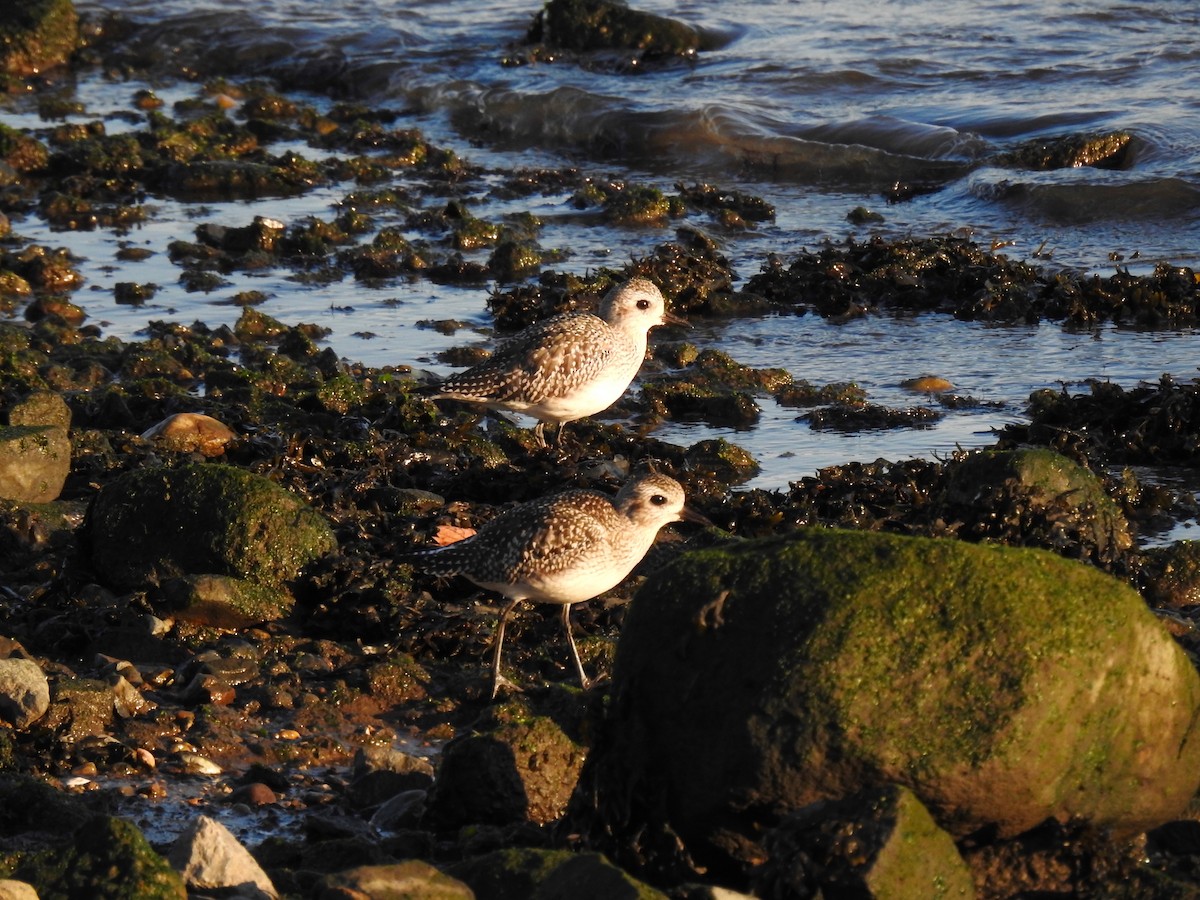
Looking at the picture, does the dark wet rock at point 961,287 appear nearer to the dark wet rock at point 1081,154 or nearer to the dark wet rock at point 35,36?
the dark wet rock at point 1081,154

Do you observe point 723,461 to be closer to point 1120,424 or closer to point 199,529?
point 1120,424

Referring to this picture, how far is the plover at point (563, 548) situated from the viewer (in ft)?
19.4

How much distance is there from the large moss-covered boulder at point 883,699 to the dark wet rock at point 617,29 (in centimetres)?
1563

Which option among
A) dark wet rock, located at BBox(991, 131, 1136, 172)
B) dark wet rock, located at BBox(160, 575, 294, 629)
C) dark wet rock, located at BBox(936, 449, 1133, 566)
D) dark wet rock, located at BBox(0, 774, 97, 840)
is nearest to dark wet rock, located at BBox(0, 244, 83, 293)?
dark wet rock, located at BBox(160, 575, 294, 629)

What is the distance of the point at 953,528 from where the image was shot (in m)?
6.51

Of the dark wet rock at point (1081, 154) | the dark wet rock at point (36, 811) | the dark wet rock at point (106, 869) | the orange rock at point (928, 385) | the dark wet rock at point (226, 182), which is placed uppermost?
the dark wet rock at point (1081, 154)

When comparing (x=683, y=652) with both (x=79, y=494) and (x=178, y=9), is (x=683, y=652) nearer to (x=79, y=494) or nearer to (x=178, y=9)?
(x=79, y=494)

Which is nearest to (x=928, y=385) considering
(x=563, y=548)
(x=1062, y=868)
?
(x=563, y=548)

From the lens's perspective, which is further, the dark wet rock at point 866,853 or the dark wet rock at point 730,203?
the dark wet rock at point 730,203

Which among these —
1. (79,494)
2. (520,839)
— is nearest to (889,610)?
(520,839)

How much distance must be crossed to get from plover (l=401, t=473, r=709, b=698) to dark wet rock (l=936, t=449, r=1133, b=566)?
4.36ft

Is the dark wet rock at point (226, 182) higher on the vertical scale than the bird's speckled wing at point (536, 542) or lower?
lower

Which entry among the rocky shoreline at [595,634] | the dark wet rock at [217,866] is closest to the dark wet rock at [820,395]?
the rocky shoreline at [595,634]

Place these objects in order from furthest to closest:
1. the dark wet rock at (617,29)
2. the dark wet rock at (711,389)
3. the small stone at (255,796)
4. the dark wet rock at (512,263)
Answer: the dark wet rock at (617,29), the dark wet rock at (512,263), the dark wet rock at (711,389), the small stone at (255,796)
